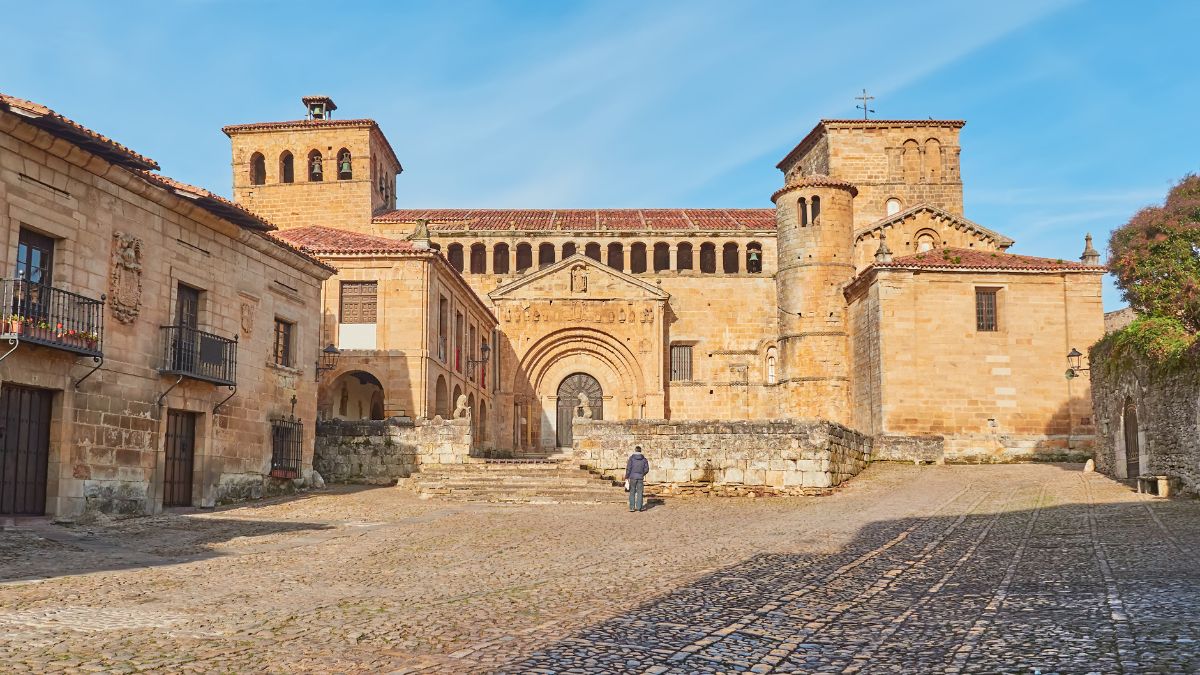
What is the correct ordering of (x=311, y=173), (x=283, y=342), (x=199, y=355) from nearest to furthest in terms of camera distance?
1. (x=199, y=355)
2. (x=283, y=342)
3. (x=311, y=173)

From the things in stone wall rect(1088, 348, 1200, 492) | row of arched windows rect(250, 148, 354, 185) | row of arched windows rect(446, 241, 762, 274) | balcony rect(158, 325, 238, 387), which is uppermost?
row of arched windows rect(250, 148, 354, 185)

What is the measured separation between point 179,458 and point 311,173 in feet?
88.8

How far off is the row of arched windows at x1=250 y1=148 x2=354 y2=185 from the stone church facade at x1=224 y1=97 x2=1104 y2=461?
0.32 feet

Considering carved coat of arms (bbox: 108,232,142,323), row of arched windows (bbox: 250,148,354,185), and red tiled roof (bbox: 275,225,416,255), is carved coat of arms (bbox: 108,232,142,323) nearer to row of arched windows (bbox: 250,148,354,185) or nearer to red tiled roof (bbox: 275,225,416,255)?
red tiled roof (bbox: 275,225,416,255)

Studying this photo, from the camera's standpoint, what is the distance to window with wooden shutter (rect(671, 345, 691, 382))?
40719mm

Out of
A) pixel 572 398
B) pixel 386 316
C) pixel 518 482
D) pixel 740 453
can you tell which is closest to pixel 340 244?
pixel 386 316

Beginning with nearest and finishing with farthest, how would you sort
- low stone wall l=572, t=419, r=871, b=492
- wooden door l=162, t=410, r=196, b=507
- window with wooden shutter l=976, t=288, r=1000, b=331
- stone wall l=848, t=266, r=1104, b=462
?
1. wooden door l=162, t=410, r=196, b=507
2. low stone wall l=572, t=419, r=871, b=492
3. stone wall l=848, t=266, r=1104, b=462
4. window with wooden shutter l=976, t=288, r=1000, b=331

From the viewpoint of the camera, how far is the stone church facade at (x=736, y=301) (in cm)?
2922

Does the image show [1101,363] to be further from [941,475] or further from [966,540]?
[966,540]

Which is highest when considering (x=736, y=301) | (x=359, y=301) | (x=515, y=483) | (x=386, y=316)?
(x=736, y=301)

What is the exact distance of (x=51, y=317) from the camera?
13.7 metres

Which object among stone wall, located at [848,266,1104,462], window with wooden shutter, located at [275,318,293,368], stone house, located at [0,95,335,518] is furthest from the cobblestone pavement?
stone wall, located at [848,266,1104,462]

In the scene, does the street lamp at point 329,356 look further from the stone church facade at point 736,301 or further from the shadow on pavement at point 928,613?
the shadow on pavement at point 928,613

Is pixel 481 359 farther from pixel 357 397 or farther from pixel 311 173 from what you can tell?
pixel 311 173
